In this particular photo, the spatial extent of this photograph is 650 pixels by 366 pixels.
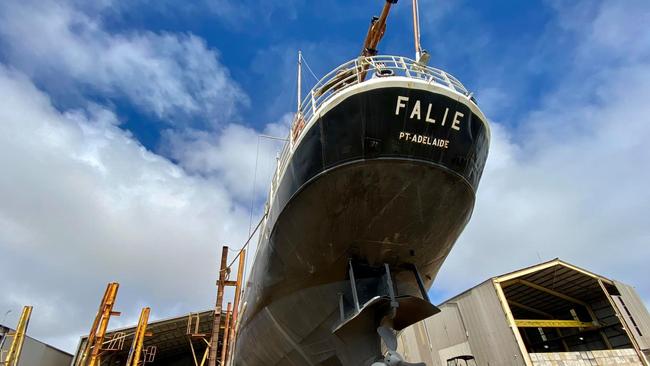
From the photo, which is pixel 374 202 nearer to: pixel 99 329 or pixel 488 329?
pixel 488 329

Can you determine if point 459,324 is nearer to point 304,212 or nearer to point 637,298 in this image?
point 637,298

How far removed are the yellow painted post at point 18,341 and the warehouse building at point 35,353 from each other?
2.09 feet

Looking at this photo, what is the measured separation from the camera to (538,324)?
20656 mm

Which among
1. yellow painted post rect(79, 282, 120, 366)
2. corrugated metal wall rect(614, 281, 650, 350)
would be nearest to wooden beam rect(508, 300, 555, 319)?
corrugated metal wall rect(614, 281, 650, 350)

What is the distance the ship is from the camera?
586cm

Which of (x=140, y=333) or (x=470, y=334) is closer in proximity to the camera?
(x=470, y=334)


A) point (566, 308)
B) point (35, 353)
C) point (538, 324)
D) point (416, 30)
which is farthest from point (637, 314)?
point (35, 353)

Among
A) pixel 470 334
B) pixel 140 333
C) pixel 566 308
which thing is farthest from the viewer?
pixel 566 308

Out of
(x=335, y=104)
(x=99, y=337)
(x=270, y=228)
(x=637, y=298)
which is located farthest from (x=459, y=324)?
(x=99, y=337)

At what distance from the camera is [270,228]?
8000mm

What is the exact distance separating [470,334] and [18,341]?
2550cm

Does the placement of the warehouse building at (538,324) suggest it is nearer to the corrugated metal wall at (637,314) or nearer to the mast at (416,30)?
the corrugated metal wall at (637,314)

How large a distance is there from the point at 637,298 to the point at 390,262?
73.4 feet

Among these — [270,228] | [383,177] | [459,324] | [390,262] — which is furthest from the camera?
[459,324]
